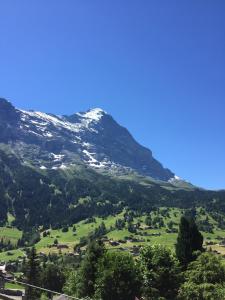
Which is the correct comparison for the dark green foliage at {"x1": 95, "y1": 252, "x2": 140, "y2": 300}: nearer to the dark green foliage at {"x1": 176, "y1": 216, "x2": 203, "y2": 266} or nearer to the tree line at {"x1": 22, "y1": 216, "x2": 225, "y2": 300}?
the tree line at {"x1": 22, "y1": 216, "x2": 225, "y2": 300}

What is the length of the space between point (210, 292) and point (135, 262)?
22.2 meters

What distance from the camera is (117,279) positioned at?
85.3 metres

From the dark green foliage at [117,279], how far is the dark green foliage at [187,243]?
1319 cm

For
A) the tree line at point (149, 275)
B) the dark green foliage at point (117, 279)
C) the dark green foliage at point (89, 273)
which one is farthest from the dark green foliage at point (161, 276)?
the dark green foliage at point (89, 273)

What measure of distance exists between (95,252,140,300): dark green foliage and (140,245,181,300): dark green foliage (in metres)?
2.07

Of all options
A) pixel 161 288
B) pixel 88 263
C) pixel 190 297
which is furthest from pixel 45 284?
pixel 190 297

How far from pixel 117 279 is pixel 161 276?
808 centimetres

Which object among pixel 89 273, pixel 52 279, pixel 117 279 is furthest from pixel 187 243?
pixel 52 279

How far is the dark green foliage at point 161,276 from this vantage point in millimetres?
84750

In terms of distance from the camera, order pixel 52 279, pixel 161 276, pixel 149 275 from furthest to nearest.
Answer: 1. pixel 52 279
2. pixel 149 275
3. pixel 161 276

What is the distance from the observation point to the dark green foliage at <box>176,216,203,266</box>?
316 ft

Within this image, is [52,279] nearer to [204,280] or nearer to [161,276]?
[161,276]

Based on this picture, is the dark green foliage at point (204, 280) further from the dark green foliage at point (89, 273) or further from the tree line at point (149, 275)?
the dark green foliage at point (89, 273)

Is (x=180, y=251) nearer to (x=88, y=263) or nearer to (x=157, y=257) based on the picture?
(x=157, y=257)
